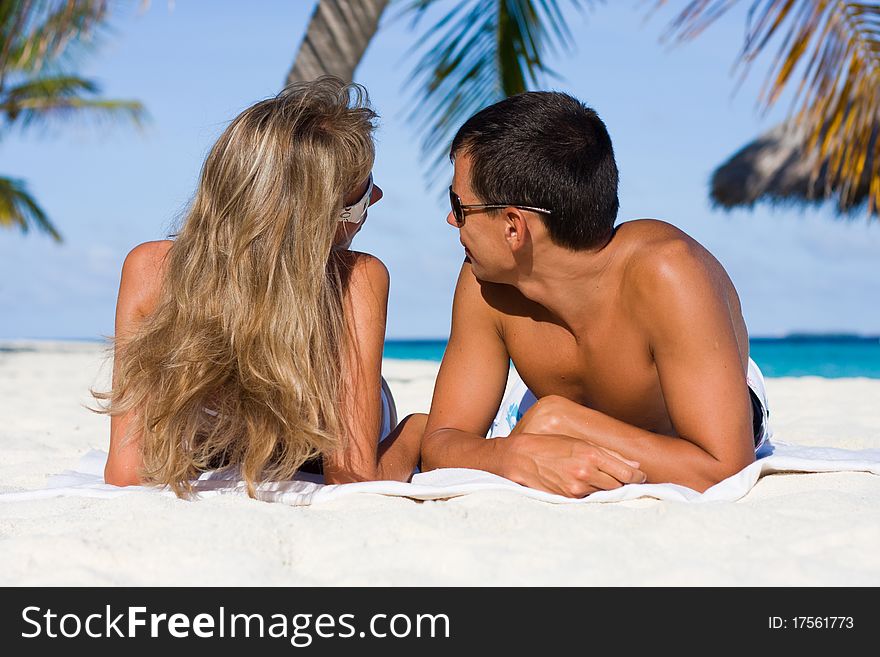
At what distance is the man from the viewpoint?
232 cm

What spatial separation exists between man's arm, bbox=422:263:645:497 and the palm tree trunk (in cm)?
331

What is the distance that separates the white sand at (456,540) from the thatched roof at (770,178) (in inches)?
386

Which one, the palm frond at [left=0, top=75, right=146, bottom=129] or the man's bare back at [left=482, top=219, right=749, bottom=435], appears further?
the palm frond at [left=0, top=75, right=146, bottom=129]

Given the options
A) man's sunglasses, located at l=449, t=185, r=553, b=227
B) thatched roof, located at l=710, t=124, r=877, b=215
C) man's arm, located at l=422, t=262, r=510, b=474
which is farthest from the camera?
thatched roof, located at l=710, t=124, r=877, b=215

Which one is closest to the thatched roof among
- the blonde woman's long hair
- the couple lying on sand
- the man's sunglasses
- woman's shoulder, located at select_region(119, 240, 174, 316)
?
the couple lying on sand

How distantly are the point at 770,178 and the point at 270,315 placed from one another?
1092 centimetres

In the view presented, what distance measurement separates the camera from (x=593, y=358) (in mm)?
2701

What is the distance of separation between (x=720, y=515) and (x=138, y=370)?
158 cm

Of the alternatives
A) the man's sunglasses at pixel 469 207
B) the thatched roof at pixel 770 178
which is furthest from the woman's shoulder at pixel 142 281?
the thatched roof at pixel 770 178

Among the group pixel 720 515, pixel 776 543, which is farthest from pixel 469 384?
pixel 776 543

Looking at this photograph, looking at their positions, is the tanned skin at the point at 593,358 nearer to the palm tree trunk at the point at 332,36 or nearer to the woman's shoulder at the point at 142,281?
the woman's shoulder at the point at 142,281

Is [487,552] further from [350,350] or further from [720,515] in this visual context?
[350,350]

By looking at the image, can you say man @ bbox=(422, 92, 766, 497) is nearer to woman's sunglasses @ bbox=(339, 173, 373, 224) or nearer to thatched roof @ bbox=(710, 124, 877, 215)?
woman's sunglasses @ bbox=(339, 173, 373, 224)

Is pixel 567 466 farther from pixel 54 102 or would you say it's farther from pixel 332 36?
pixel 54 102
